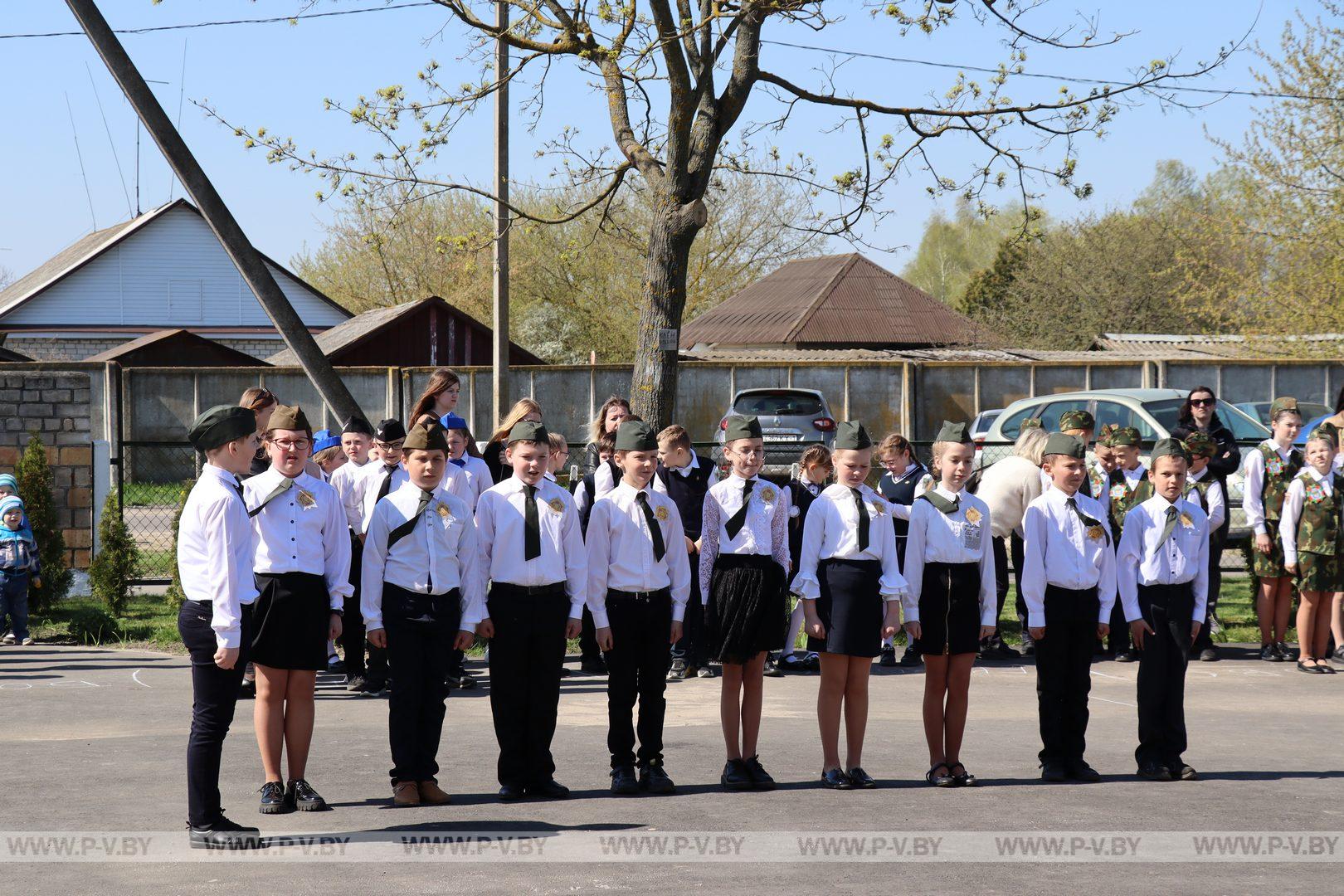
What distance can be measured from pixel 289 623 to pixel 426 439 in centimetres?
114

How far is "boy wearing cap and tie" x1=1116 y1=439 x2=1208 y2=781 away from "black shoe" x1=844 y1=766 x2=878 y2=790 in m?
1.52

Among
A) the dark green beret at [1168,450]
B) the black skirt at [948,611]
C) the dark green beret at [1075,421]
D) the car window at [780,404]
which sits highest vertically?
the car window at [780,404]

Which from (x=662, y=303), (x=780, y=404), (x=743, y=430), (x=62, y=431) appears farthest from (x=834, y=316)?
(x=743, y=430)

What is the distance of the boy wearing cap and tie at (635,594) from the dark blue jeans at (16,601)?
7268 mm

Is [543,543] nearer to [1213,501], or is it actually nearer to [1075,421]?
[1075,421]

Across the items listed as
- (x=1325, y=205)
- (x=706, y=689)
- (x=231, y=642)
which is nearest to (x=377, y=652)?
(x=706, y=689)

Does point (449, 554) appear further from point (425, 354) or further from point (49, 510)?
point (425, 354)

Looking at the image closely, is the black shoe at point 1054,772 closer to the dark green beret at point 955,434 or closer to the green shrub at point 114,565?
the dark green beret at point 955,434

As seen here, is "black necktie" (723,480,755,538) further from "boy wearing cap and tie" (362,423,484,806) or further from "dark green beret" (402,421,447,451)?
"dark green beret" (402,421,447,451)

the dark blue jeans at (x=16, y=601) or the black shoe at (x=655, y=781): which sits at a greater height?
the dark blue jeans at (x=16, y=601)

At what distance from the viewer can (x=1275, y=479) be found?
11578mm

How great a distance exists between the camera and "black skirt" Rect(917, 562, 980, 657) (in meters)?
7.34

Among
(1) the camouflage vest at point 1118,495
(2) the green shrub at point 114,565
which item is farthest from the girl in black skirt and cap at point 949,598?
(2) the green shrub at point 114,565

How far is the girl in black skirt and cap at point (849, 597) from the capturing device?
7.26m
